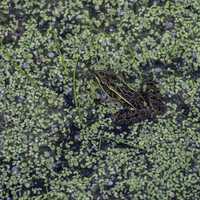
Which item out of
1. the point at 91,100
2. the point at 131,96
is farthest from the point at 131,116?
the point at 91,100

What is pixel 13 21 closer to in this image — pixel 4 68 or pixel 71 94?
pixel 4 68

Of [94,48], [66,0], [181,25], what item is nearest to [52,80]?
[94,48]

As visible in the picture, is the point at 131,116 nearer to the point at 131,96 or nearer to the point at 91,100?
the point at 131,96

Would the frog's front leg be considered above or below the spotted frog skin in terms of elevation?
below

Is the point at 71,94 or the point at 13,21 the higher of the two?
the point at 13,21
